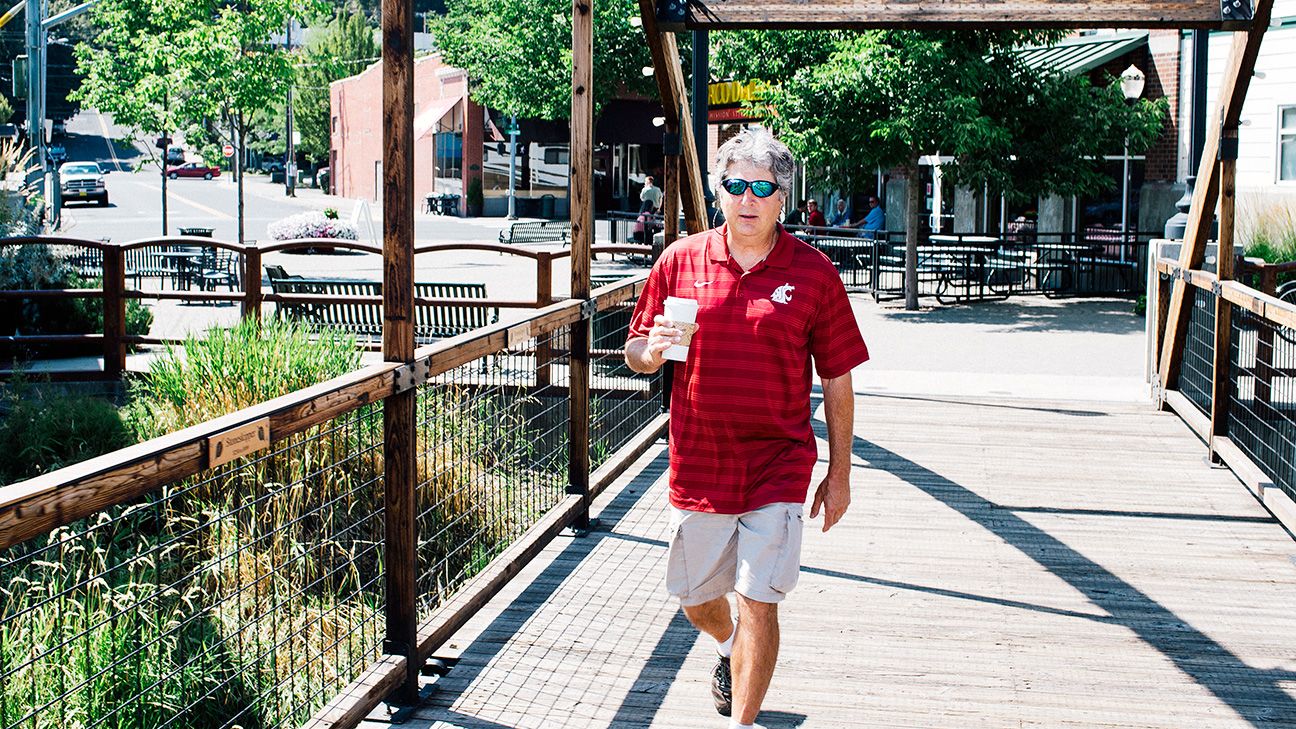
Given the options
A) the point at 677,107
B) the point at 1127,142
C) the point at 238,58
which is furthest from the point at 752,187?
the point at 238,58

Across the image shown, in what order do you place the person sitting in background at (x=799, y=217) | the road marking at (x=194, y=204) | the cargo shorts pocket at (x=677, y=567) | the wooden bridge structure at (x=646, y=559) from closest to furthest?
1. the cargo shorts pocket at (x=677, y=567)
2. the wooden bridge structure at (x=646, y=559)
3. the person sitting in background at (x=799, y=217)
4. the road marking at (x=194, y=204)

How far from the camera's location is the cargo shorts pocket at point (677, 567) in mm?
4426

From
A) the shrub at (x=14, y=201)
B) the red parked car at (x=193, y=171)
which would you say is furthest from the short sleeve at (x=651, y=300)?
the red parked car at (x=193, y=171)

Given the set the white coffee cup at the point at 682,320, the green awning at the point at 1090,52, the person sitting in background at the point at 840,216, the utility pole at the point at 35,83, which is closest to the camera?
the white coffee cup at the point at 682,320

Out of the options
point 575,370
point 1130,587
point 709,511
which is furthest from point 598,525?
point 709,511

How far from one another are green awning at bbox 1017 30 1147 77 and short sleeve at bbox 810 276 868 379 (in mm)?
21793

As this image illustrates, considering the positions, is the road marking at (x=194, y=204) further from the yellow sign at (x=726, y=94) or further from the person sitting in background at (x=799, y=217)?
the person sitting in background at (x=799, y=217)

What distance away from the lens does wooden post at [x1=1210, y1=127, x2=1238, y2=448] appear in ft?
28.1

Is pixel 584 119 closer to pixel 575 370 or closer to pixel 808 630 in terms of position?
pixel 575 370

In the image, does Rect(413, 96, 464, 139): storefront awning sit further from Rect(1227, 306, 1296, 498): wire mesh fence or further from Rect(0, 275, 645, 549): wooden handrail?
Rect(0, 275, 645, 549): wooden handrail

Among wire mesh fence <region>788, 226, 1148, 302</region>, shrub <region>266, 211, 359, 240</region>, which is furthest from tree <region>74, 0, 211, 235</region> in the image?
wire mesh fence <region>788, 226, 1148, 302</region>

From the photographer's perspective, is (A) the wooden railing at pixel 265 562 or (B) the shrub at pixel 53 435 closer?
(A) the wooden railing at pixel 265 562

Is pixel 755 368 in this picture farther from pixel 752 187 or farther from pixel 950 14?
pixel 950 14

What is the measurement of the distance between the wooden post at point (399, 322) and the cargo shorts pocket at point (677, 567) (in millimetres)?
845
